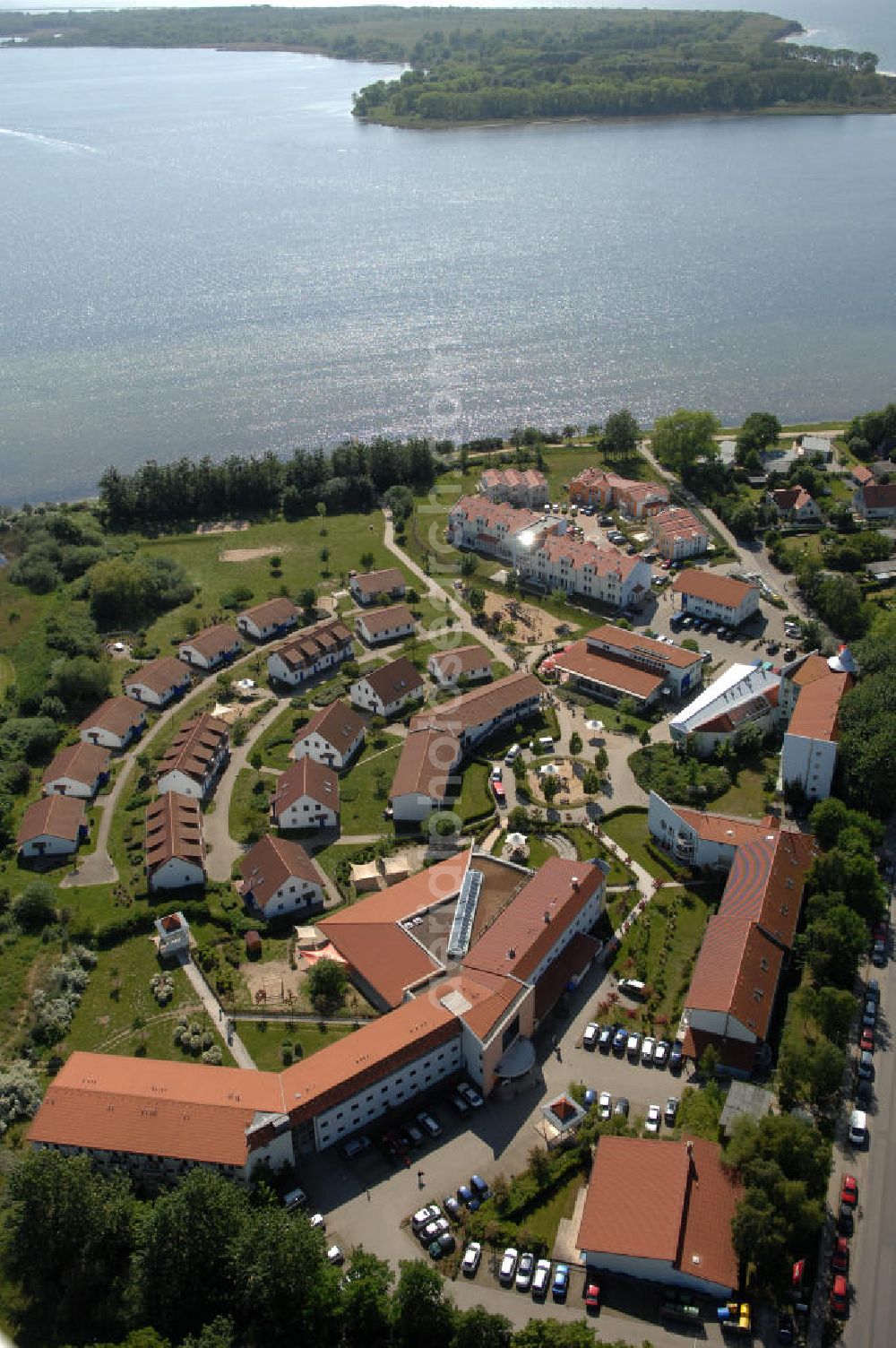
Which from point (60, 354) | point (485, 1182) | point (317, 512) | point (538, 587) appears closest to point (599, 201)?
point (60, 354)

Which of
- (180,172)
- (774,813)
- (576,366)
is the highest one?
(180,172)

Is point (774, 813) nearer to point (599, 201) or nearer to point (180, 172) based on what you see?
point (599, 201)

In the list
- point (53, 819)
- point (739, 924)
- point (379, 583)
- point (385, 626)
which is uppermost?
point (379, 583)

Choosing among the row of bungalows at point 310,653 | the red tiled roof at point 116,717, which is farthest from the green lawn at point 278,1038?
the row of bungalows at point 310,653

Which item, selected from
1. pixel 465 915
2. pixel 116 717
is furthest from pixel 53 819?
pixel 465 915

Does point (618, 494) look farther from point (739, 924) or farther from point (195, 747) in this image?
point (739, 924)
